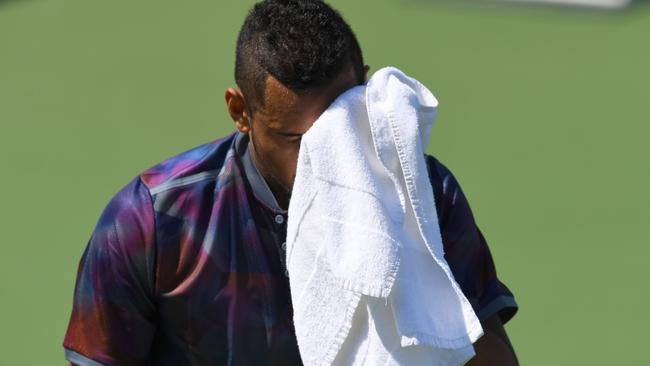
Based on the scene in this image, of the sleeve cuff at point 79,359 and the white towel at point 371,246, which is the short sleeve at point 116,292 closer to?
the sleeve cuff at point 79,359

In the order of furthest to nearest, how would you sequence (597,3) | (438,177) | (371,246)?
(597,3), (438,177), (371,246)

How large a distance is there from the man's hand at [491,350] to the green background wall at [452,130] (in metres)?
1.63

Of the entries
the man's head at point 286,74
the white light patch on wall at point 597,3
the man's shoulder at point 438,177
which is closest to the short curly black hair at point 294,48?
the man's head at point 286,74

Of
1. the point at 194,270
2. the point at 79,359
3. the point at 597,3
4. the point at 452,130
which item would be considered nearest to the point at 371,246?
the point at 194,270

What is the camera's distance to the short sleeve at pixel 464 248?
2564 mm

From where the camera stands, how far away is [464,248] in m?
2.58

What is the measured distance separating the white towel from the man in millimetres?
95

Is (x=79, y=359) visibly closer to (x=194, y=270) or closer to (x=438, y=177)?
(x=194, y=270)

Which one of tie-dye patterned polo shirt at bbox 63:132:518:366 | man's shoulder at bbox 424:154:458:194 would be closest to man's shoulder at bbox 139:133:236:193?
tie-dye patterned polo shirt at bbox 63:132:518:366

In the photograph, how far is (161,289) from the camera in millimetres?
2473

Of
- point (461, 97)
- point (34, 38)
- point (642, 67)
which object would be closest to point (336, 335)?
point (461, 97)

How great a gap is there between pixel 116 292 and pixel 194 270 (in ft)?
0.48

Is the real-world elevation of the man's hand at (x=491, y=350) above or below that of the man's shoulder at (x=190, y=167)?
below

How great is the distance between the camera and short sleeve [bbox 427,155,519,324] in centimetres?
256
